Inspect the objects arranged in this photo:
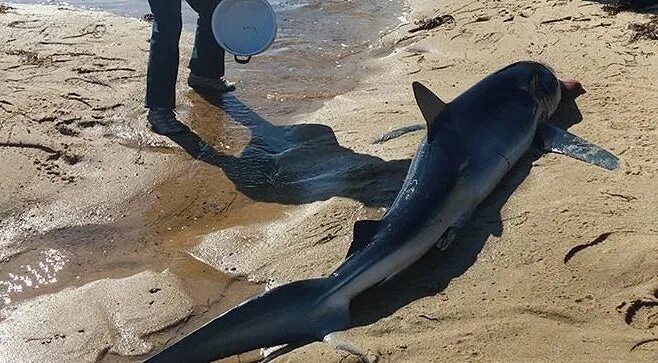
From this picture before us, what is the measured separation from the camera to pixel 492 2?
8.73 m

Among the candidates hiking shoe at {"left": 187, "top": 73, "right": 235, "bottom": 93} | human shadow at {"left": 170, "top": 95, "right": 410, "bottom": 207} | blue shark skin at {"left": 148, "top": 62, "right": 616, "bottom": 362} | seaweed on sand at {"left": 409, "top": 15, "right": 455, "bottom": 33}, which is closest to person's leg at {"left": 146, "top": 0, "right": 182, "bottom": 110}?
human shadow at {"left": 170, "top": 95, "right": 410, "bottom": 207}

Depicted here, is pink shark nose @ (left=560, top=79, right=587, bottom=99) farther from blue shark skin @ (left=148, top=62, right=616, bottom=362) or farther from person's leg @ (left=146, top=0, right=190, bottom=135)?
person's leg @ (left=146, top=0, right=190, bottom=135)

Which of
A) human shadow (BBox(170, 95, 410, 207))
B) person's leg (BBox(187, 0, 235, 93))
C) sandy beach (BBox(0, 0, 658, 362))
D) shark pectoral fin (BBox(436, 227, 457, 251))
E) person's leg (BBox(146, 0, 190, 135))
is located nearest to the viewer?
sandy beach (BBox(0, 0, 658, 362))

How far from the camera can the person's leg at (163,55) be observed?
6.14 meters

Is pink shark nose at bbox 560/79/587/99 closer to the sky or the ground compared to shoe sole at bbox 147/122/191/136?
closer to the sky

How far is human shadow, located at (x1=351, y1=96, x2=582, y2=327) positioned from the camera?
3594 millimetres

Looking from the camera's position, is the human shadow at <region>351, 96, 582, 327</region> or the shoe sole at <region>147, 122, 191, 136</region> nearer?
the human shadow at <region>351, 96, 582, 327</region>

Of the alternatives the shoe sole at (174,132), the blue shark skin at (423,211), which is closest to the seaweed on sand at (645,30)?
the blue shark skin at (423,211)

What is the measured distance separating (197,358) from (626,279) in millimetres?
1967

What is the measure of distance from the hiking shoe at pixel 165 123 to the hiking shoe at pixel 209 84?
71cm

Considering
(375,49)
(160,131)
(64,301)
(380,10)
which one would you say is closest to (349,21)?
(380,10)

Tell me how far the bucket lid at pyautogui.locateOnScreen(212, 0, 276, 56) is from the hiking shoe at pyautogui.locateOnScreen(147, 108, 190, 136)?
2.29ft

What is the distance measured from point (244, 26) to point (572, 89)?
2.59 metres

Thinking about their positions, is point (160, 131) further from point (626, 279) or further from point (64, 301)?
point (626, 279)
